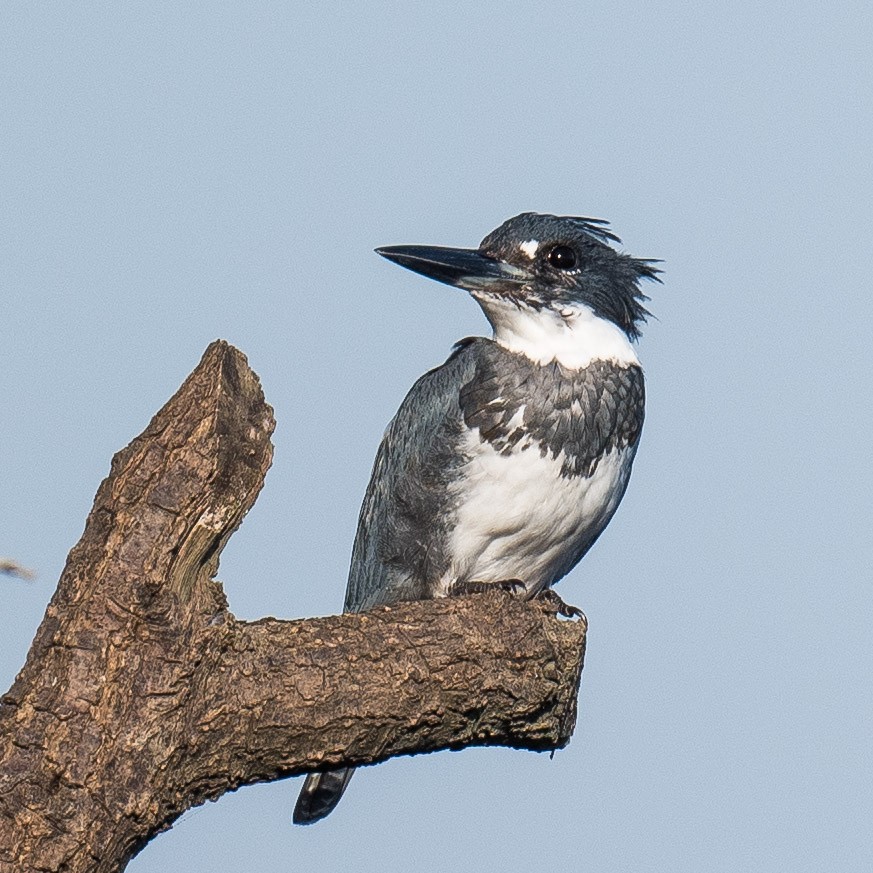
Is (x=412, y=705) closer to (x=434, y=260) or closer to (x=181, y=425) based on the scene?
(x=181, y=425)

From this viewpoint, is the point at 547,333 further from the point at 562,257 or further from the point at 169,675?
the point at 169,675

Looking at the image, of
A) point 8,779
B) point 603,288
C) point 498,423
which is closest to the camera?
point 8,779

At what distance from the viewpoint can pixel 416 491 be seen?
20.0 ft

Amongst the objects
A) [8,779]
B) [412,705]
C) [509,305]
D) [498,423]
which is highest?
[509,305]

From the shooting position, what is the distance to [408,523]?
6.17m

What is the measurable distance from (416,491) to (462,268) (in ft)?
2.92

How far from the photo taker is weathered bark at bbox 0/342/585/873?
420 centimetres

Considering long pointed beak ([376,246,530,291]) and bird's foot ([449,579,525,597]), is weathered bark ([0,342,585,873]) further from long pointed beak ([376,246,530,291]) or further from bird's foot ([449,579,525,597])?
long pointed beak ([376,246,530,291])

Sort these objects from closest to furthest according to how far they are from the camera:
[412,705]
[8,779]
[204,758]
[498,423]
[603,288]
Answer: [8,779] < [204,758] < [412,705] < [498,423] < [603,288]

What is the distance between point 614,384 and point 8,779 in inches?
116

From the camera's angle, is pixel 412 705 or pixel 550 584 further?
pixel 550 584

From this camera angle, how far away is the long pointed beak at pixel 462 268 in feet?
20.1

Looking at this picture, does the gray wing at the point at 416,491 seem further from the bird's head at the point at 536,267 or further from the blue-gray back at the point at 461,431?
the bird's head at the point at 536,267

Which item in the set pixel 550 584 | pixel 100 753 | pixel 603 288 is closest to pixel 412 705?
pixel 100 753
